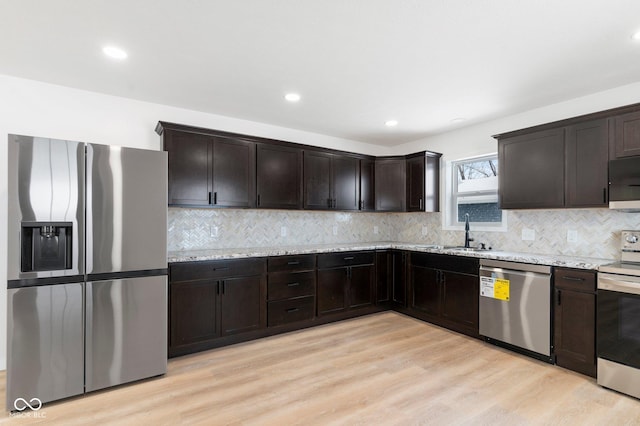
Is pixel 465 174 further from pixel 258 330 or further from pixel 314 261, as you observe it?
pixel 258 330

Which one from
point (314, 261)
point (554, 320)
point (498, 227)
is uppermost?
point (498, 227)

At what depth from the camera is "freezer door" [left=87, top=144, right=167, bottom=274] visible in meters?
2.47

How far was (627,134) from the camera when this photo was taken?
277cm

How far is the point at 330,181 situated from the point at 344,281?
1.36m

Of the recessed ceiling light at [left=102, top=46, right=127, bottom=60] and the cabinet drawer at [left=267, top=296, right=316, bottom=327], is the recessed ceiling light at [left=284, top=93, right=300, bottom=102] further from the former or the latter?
the cabinet drawer at [left=267, top=296, right=316, bottom=327]

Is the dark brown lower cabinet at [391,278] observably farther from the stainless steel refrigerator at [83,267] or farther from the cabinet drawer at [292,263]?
the stainless steel refrigerator at [83,267]

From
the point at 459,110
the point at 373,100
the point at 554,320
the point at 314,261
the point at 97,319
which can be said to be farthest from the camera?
the point at 314,261

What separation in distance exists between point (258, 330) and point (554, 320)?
286cm

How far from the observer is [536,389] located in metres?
2.53

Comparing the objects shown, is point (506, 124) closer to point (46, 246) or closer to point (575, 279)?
point (575, 279)

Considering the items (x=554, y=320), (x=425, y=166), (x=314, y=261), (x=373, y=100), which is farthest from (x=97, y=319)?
(x=425, y=166)

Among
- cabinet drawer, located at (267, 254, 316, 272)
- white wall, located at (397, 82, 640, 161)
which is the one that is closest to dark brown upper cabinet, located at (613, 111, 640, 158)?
white wall, located at (397, 82, 640, 161)

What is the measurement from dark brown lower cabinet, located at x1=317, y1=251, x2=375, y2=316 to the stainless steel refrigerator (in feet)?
6.11

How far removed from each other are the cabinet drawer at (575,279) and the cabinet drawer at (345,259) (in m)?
2.10
